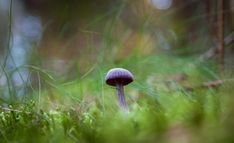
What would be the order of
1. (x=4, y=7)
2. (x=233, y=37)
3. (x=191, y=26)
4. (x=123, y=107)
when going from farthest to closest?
(x=4, y=7) → (x=191, y=26) → (x=233, y=37) → (x=123, y=107)

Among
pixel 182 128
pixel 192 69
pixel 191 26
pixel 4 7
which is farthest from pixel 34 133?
pixel 4 7

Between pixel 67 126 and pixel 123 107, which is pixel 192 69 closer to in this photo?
pixel 123 107

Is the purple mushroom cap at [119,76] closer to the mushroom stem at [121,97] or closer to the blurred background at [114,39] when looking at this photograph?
the mushroom stem at [121,97]

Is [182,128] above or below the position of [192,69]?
below

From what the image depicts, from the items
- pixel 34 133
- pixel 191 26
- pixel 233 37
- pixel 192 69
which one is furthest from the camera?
pixel 191 26

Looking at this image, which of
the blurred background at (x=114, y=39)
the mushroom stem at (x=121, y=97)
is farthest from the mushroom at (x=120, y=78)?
the blurred background at (x=114, y=39)

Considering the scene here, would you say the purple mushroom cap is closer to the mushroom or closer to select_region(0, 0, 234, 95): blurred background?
the mushroom

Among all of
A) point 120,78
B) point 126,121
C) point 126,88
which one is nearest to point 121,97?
point 120,78

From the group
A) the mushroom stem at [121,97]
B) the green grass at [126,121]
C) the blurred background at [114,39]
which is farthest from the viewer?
the blurred background at [114,39]

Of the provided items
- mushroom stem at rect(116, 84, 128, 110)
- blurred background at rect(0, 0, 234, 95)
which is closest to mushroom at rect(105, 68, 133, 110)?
Result: mushroom stem at rect(116, 84, 128, 110)

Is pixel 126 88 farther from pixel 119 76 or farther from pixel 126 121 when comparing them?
pixel 126 121

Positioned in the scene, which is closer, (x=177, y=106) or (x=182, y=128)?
(x=182, y=128)
